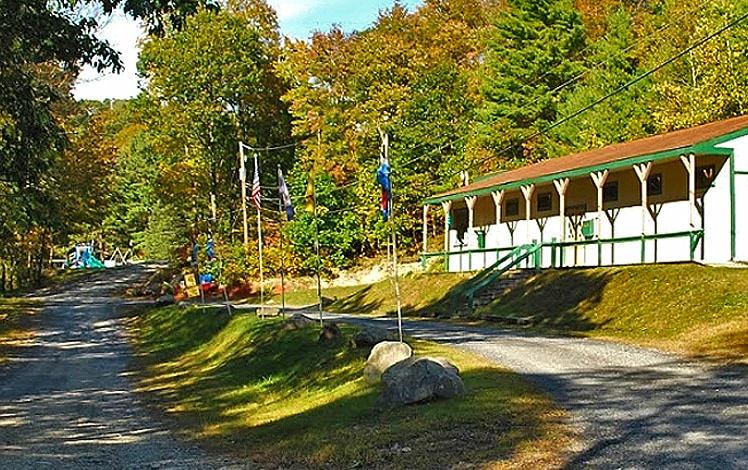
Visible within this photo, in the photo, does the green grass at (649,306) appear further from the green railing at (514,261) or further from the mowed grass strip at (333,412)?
the mowed grass strip at (333,412)

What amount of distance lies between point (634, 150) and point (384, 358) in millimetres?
16045

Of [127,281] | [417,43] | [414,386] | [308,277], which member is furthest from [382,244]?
[414,386]

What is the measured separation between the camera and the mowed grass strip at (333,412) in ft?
31.9

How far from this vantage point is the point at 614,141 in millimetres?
40500

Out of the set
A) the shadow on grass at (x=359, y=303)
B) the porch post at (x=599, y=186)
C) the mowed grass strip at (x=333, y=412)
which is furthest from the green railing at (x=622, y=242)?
the mowed grass strip at (x=333, y=412)

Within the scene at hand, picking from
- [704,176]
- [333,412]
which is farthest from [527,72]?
[333,412]

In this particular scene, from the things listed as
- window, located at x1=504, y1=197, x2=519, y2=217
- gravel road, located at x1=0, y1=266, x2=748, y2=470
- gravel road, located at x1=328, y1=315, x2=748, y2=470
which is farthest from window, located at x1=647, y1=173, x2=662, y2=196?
gravel road, located at x1=328, y1=315, x2=748, y2=470

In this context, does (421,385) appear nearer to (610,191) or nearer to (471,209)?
(610,191)

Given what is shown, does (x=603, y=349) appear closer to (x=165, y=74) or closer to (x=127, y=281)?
(x=165, y=74)

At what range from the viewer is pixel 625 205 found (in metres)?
28.4

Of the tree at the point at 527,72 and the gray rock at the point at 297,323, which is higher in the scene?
the tree at the point at 527,72

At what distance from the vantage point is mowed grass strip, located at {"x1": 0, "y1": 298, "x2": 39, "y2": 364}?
3082 cm

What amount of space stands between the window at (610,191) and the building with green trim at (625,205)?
3 centimetres

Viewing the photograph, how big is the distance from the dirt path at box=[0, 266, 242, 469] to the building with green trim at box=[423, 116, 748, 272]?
1367 cm
